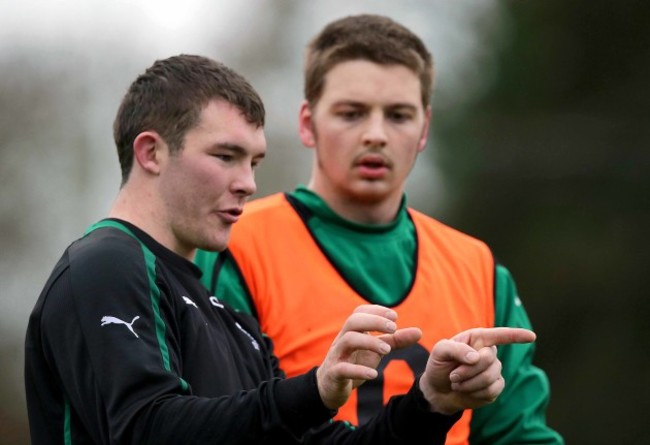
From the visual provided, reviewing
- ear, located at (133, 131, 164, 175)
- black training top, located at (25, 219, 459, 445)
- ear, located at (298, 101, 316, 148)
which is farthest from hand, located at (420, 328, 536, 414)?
ear, located at (298, 101, 316, 148)

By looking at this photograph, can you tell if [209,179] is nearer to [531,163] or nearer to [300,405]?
[300,405]

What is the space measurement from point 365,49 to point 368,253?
79cm

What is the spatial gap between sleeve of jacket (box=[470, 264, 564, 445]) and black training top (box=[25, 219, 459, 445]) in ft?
4.74

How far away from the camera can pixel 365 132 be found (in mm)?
4953

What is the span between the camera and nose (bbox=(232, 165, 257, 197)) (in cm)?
373

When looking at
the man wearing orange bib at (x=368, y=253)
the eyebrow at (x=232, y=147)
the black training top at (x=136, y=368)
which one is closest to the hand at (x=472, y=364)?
the black training top at (x=136, y=368)

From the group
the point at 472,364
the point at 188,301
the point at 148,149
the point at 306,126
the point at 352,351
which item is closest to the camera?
the point at 352,351

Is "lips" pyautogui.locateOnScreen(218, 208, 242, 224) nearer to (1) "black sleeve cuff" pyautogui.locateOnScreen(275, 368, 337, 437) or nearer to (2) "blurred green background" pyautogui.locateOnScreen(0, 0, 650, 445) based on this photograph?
(1) "black sleeve cuff" pyautogui.locateOnScreen(275, 368, 337, 437)

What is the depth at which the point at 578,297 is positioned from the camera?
44.0 ft

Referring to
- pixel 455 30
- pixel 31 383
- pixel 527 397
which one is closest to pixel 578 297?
pixel 455 30

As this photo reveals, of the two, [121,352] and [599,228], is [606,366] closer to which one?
[599,228]

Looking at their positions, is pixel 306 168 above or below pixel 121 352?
above

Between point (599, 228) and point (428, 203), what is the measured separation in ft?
5.75

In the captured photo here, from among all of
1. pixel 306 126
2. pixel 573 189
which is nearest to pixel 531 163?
pixel 573 189
